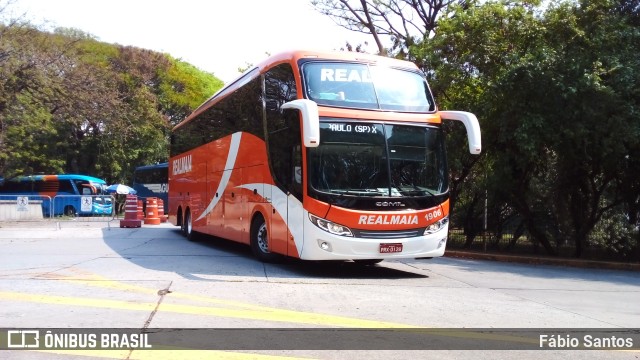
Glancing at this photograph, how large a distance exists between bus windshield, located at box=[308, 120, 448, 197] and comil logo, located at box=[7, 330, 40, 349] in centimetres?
508

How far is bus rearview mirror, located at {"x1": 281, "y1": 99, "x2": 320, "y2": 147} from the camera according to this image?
9141mm

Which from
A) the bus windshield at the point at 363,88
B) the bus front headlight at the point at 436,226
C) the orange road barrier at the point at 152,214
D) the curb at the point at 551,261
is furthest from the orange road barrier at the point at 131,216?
the bus front headlight at the point at 436,226

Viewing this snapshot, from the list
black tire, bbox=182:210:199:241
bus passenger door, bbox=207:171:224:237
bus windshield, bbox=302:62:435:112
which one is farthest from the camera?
black tire, bbox=182:210:199:241

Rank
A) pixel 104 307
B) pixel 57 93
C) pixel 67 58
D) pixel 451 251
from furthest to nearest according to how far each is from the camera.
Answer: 1. pixel 67 58
2. pixel 57 93
3. pixel 451 251
4. pixel 104 307

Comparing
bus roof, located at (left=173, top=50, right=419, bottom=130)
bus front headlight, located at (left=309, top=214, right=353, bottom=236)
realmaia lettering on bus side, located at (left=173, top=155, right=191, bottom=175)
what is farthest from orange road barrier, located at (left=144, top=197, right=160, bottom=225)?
bus front headlight, located at (left=309, top=214, right=353, bottom=236)

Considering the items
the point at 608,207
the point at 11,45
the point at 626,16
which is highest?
the point at 11,45

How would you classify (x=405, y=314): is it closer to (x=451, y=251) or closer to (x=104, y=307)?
(x=104, y=307)

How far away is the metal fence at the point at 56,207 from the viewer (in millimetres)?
27430

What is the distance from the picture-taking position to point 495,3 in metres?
16.2

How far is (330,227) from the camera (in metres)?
9.88

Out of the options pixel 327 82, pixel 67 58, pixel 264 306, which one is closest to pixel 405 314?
pixel 264 306

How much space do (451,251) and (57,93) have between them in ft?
68.7

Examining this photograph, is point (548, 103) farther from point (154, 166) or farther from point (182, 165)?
point (154, 166)

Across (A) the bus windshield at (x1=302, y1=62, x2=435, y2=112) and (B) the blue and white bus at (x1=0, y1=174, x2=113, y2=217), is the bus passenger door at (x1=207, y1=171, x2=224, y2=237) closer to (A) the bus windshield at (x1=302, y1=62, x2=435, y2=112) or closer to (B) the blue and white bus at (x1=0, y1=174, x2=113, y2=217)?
(A) the bus windshield at (x1=302, y1=62, x2=435, y2=112)
